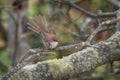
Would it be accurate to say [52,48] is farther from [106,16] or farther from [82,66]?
[106,16]

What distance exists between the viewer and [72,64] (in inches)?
39.7

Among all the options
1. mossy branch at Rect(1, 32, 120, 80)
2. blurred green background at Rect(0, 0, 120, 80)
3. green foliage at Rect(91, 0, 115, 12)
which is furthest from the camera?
green foliage at Rect(91, 0, 115, 12)

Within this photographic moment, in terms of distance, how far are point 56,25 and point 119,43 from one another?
169 centimetres

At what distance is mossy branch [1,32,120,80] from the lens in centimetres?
94

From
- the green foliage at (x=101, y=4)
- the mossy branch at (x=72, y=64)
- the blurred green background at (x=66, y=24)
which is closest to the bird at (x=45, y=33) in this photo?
the mossy branch at (x=72, y=64)

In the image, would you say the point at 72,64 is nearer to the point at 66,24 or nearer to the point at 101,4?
Result: the point at 66,24

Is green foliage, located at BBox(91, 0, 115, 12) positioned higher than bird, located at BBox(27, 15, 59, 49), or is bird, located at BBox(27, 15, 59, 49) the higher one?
green foliage, located at BBox(91, 0, 115, 12)

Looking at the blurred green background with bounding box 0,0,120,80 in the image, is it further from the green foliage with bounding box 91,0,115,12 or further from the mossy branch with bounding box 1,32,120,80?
the mossy branch with bounding box 1,32,120,80

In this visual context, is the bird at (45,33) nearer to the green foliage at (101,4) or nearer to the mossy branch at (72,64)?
the mossy branch at (72,64)

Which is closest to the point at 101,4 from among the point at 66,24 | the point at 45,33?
the point at 66,24

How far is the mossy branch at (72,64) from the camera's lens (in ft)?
3.07

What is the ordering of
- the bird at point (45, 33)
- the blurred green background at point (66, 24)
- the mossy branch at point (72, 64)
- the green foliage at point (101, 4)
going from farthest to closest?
1. the green foliage at point (101, 4)
2. the blurred green background at point (66, 24)
3. the bird at point (45, 33)
4. the mossy branch at point (72, 64)

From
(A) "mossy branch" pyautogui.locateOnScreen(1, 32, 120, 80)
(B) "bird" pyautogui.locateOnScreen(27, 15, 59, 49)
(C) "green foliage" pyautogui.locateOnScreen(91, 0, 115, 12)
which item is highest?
(C) "green foliage" pyautogui.locateOnScreen(91, 0, 115, 12)

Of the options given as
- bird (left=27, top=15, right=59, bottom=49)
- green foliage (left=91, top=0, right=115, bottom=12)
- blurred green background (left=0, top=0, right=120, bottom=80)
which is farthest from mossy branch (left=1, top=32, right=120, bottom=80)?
green foliage (left=91, top=0, right=115, bottom=12)
